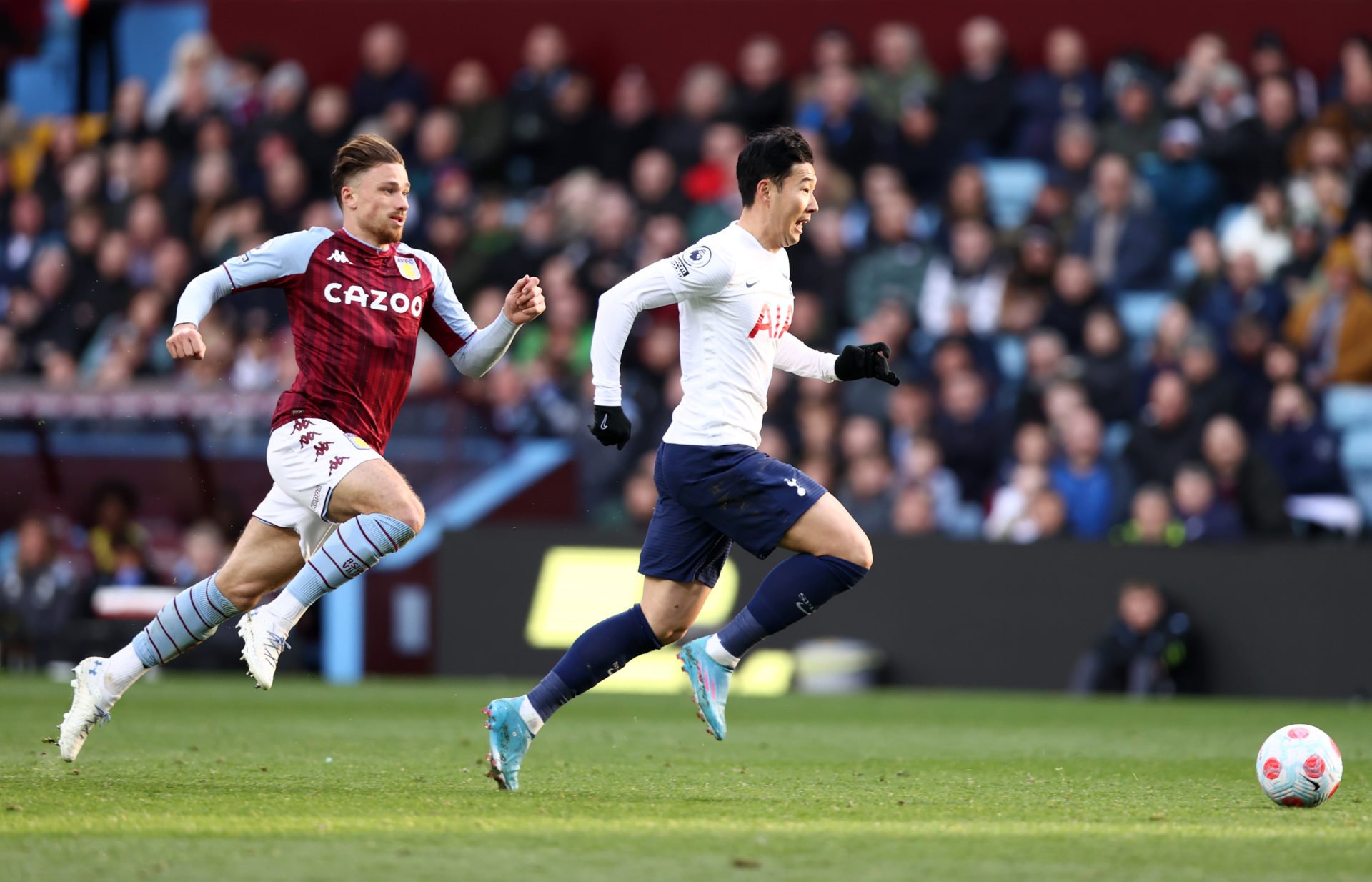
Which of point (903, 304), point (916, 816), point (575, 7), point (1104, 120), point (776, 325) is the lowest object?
point (916, 816)

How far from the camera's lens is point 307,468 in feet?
21.7

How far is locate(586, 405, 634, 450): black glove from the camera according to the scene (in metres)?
6.21

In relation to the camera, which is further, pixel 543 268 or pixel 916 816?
pixel 543 268

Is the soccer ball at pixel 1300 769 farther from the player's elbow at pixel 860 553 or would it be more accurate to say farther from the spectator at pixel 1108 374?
the spectator at pixel 1108 374

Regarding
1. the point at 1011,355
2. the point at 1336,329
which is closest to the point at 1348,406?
the point at 1336,329

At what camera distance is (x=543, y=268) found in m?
16.2

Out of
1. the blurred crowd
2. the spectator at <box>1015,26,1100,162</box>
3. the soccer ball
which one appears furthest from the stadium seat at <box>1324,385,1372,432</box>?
the soccer ball

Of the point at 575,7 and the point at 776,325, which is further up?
the point at 575,7

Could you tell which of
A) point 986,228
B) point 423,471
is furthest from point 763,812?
point 986,228

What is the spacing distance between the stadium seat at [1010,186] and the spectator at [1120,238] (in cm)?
148

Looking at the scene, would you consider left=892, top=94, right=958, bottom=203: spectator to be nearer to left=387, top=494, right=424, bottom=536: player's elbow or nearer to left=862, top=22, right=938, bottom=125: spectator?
left=862, top=22, right=938, bottom=125: spectator

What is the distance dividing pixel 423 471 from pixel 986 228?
4.79 m

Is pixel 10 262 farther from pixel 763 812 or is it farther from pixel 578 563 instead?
pixel 763 812

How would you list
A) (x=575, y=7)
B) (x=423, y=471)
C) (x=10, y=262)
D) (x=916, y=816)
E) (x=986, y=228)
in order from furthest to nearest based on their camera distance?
(x=575, y=7) → (x=10, y=262) → (x=986, y=228) → (x=423, y=471) → (x=916, y=816)
